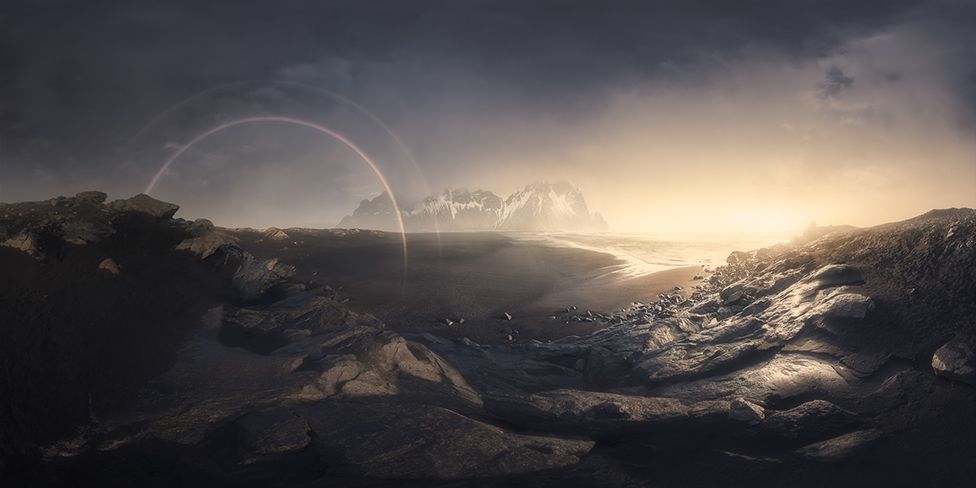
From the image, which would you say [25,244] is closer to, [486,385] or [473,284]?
[486,385]

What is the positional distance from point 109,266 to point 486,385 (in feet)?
57.0

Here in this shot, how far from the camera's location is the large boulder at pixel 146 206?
22703 millimetres

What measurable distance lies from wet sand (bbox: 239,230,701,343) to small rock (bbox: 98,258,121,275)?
12757 millimetres

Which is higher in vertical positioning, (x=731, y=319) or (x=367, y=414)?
(x=731, y=319)

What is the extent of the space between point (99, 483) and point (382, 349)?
285 inches

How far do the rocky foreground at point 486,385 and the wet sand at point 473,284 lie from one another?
546 centimetres

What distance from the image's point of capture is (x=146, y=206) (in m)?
23.5

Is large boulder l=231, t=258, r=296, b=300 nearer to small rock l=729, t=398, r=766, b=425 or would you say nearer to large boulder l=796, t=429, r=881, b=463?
small rock l=729, t=398, r=766, b=425

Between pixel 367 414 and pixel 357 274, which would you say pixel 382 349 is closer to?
pixel 367 414

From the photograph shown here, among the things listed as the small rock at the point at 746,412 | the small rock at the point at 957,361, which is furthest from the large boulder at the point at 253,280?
the small rock at the point at 957,361

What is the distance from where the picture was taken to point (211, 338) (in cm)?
1580

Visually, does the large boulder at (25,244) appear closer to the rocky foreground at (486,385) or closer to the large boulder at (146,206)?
the rocky foreground at (486,385)

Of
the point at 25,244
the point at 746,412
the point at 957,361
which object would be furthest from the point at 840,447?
the point at 25,244

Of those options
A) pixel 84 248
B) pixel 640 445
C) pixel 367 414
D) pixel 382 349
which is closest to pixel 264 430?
pixel 367 414
